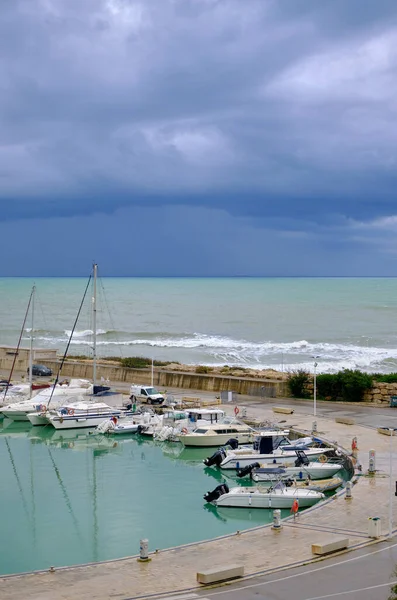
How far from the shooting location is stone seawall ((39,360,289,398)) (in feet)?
177

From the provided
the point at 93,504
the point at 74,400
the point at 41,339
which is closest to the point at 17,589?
the point at 93,504

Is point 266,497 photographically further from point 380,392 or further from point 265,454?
point 380,392

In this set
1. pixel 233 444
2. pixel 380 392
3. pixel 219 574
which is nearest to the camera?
pixel 219 574

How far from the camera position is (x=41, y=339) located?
120312 millimetres

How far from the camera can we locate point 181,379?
58.7m

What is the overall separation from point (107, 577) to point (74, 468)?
60.7ft

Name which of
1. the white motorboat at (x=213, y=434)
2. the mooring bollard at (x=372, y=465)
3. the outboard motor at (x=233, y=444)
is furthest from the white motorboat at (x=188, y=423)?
the mooring bollard at (x=372, y=465)

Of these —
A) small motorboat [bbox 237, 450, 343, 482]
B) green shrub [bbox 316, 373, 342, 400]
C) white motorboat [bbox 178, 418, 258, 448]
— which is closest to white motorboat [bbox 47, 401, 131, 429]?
white motorboat [bbox 178, 418, 258, 448]

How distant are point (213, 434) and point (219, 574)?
23212 millimetres

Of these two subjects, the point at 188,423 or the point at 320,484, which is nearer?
the point at 320,484

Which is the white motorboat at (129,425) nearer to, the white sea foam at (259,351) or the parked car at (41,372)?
the parked car at (41,372)

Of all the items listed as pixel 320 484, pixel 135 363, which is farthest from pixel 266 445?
pixel 135 363

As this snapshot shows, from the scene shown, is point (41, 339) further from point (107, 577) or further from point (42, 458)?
point (107, 577)

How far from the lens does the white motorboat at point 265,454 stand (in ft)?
120
